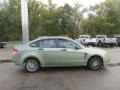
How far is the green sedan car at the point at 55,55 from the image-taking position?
11008 millimetres

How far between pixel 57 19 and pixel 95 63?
139 feet

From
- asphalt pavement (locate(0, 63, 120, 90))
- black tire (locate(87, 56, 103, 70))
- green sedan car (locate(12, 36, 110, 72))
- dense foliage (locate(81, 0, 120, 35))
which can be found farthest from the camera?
dense foliage (locate(81, 0, 120, 35))

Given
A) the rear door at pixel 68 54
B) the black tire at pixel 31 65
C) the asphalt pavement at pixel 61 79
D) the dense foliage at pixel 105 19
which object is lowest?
the asphalt pavement at pixel 61 79

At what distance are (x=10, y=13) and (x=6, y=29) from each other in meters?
4.20

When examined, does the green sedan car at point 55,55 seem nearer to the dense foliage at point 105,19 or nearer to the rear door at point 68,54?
the rear door at point 68,54

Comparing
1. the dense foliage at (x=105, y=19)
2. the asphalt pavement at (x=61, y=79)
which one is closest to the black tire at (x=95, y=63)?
the asphalt pavement at (x=61, y=79)

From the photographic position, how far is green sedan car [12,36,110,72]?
11.0 meters

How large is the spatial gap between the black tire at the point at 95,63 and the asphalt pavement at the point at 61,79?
274mm

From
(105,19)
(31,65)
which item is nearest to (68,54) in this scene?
(31,65)

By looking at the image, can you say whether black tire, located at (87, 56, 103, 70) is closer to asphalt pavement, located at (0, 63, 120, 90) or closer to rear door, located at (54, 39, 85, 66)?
asphalt pavement, located at (0, 63, 120, 90)

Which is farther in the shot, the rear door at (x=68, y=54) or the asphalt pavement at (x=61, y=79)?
the rear door at (x=68, y=54)

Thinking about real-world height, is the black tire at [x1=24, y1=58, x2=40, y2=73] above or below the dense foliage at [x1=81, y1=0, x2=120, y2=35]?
below

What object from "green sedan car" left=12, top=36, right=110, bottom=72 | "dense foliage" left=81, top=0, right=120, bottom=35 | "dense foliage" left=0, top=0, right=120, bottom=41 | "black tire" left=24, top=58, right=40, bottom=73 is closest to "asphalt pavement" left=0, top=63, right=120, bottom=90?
"black tire" left=24, top=58, right=40, bottom=73

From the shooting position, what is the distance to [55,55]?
11.0 m
